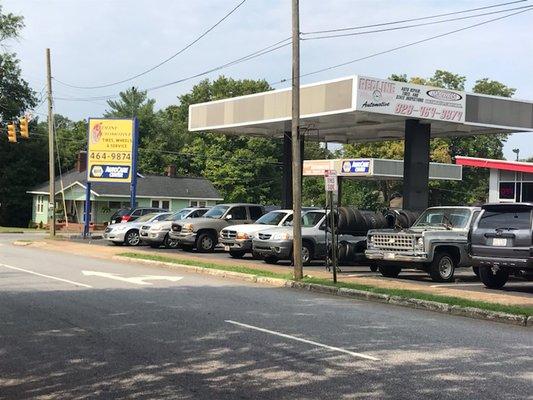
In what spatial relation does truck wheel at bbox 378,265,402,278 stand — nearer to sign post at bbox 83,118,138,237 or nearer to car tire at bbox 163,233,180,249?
car tire at bbox 163,233,180,249

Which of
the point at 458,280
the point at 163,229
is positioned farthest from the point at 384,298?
the point at 163,229

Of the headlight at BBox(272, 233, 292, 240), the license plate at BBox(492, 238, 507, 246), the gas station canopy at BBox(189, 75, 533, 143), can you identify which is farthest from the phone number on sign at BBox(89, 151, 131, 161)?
the license plate at BBox(492, 238, 507, 246)

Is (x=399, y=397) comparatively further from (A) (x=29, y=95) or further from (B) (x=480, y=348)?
(A) (x=29, y=95)

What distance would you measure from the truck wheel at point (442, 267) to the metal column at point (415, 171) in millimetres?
7441

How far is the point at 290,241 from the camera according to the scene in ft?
64.8

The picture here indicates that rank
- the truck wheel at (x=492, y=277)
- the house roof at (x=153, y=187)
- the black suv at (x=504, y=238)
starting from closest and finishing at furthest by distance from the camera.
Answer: the black suv at (x=504, y=238), the truck wheel at (x=492, y=277), the house roof at (x=153, y=187)

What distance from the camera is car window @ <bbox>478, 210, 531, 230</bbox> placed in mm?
13898

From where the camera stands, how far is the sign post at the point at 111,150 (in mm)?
33469

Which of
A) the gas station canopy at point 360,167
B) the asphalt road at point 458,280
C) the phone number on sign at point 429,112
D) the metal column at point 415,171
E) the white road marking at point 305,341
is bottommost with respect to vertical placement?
the asphalt road at point 458,280

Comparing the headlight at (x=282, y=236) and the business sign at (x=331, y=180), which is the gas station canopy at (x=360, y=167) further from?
the business sign at (x=331, y=180)

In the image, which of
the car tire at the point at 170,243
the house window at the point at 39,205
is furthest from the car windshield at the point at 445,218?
the house window at the point at 39,205

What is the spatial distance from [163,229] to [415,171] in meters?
10.9

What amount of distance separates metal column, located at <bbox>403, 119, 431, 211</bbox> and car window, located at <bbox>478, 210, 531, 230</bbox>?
8.90 m

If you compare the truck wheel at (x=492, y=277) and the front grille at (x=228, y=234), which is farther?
the front grille at (x=228, y=234)
